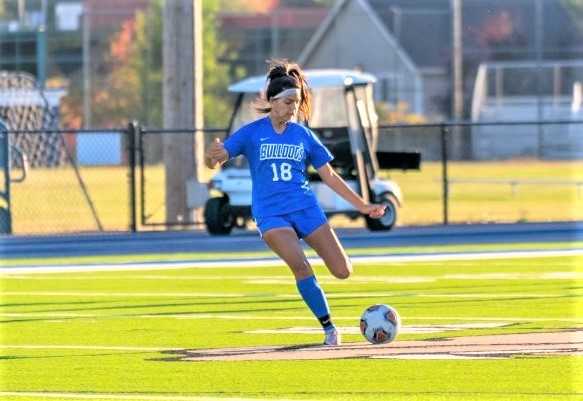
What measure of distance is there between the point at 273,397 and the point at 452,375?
126cm

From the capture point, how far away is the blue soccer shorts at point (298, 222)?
12.0 metres

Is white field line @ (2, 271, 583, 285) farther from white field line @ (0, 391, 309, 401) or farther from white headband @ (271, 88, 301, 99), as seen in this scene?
white field line @ (0, 391, 309, 401)

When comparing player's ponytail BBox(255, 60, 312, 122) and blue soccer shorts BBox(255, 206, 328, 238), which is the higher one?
player's ponytail BBox(255, 60, 312, 122)

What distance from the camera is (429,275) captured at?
715 inches

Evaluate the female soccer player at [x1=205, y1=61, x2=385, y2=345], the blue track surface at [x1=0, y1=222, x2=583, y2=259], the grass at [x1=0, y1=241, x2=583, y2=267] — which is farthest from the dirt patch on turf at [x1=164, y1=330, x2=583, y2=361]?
the blue track surface at [x1=0, y1=222, x2=583, y2=259]

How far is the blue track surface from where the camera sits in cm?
2316

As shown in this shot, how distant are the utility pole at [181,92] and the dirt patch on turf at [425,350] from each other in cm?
1570

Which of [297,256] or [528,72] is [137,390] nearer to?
[297,256]

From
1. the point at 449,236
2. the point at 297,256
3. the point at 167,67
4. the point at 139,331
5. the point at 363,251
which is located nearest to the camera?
the point at 297,256

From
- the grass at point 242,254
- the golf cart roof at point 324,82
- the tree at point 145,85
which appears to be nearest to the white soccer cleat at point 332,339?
the grass at point 242,254

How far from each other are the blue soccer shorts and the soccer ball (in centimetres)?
75

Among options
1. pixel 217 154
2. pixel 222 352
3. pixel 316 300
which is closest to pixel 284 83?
pixel 217 154

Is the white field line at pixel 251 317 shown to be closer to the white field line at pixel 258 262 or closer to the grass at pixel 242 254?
the white field line at pixel 258 262

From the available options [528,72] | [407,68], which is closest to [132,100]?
[407,68]
